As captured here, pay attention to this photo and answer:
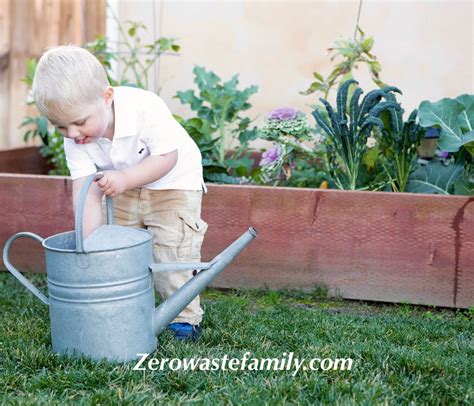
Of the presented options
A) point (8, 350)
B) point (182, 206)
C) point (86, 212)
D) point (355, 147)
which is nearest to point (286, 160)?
point (355, 147)

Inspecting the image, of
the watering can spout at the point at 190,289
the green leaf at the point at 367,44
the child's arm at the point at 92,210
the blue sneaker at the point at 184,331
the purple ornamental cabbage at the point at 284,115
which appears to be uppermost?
the green leaf at the point at 367,44

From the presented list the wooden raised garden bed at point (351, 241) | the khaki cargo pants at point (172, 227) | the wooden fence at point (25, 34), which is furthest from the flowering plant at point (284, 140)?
the wooden fence at point (25, 34)

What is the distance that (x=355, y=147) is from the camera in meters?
3.30

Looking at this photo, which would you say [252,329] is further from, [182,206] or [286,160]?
[286,160]

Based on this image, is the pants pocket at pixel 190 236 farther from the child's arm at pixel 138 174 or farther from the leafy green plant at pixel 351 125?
the leafy green plant at pixel 351 125

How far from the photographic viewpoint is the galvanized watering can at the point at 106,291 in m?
2.32

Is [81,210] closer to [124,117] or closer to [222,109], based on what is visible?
[124,117]

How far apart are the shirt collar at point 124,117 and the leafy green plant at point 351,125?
3.23ft

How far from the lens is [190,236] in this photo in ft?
9.01

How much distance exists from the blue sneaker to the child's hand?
55 cm

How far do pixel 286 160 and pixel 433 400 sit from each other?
1.76 meters

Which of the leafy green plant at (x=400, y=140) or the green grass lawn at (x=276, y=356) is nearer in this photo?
the green grass lawn at (x=276, y=356)

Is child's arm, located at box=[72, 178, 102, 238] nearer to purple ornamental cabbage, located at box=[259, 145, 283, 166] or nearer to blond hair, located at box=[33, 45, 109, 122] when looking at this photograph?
blond hair, located at box=[33, 45, 109, 122]

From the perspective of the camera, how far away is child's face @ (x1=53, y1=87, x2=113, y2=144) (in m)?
2.34
